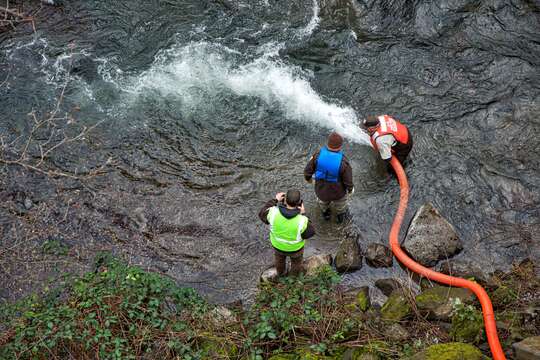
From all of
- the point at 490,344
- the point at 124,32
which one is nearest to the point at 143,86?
the point at 124,32

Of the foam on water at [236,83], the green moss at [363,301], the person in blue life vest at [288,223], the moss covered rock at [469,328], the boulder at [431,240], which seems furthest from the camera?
the foam on water at [236,83]

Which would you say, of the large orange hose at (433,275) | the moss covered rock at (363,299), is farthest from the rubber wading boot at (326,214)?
the moss covered rock at (363,299)

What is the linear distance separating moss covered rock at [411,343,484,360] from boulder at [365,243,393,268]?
2.34 meters

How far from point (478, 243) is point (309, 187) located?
10.6ft

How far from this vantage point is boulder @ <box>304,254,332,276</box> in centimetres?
779

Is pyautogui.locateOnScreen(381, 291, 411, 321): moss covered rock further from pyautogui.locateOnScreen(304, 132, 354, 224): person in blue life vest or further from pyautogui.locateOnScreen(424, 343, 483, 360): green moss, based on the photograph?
pyautogui.locateOnScreen(304, 132, 354, 224): person in blue life vest

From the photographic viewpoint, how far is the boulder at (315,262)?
7.79 m

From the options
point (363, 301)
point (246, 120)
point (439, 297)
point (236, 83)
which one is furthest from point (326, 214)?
point (236, 83)

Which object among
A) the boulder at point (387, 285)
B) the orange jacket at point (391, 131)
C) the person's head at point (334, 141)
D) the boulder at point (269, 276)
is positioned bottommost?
the boulder at point (269, 276)

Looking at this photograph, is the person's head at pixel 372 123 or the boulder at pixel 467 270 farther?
the person's head at pixel 372 123

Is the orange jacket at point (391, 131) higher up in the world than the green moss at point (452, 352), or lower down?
higher up

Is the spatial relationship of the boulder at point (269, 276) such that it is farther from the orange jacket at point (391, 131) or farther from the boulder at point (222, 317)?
the orange jacket at point (391, 131)

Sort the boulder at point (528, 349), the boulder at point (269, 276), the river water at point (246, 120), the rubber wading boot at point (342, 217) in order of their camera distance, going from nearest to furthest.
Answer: the boulder at point (528, 349)
the boulder at point (269, 276)
the river water at point (246, 120)
the rubber wading boot at point (342, 217)

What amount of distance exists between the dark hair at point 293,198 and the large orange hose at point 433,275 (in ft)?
7.72
